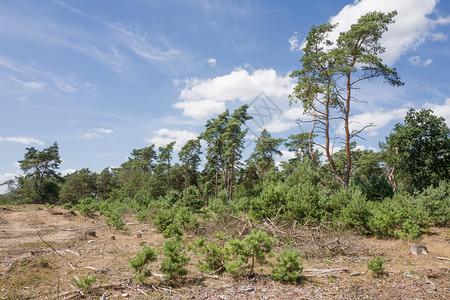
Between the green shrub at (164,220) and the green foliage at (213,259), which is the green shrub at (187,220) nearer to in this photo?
the green shrub at (164,220)

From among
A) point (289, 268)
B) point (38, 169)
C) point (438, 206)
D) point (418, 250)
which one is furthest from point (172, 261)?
point (38, 169)

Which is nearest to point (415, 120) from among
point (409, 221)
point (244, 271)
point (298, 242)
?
point (409, 221)

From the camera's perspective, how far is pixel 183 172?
1670 inches

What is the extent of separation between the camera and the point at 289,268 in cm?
569

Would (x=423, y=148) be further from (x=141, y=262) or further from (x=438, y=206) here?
(x=141, y=262)

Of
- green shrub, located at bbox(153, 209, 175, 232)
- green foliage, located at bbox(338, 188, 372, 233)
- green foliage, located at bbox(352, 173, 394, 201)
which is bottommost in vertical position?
green shrub, located at bbox(153, 209, 175, 232)

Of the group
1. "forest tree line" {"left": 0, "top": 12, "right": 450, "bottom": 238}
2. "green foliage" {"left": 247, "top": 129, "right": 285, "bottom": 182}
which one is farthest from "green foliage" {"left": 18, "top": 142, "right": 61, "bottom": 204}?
"green foliage" {"left": 247, "top": 129, "right": 285, "bottom": 182}

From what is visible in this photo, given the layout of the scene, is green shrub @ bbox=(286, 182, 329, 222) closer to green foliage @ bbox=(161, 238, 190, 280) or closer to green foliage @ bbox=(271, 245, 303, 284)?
green foliage @ bbox=(271, 245, 303, 284)

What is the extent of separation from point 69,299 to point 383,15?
19.7 meters

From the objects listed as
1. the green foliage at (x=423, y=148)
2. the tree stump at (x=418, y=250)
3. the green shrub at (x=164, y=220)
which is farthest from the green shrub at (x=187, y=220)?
the green foliage at (x=423, y=148)

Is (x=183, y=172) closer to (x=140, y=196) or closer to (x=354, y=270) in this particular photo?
(x=140, y=196)

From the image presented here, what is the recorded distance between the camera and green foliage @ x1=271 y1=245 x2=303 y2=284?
5484 millimetres

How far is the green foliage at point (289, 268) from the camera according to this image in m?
5.48

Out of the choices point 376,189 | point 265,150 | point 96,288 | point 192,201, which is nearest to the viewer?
point 96,288
